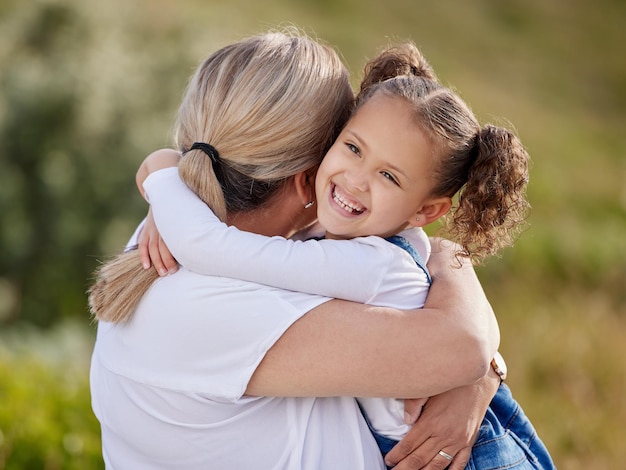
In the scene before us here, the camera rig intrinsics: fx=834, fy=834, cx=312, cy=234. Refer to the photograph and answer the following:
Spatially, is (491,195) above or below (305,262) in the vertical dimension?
above

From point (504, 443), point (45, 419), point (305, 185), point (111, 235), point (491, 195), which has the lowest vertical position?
point (111, 235)

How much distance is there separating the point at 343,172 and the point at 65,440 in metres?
1.90

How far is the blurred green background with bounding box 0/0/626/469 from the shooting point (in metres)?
4.30

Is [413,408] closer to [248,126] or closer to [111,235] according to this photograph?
[248,126]

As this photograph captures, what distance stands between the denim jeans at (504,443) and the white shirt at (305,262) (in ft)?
0.78

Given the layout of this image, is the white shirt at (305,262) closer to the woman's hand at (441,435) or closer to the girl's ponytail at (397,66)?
the woman's hand at (441,435)

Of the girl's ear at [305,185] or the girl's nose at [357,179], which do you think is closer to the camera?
the girl's nose at [357,179]

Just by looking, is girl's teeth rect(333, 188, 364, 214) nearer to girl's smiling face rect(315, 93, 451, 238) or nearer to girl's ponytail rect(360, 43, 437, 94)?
girl's smiling face rect(315, 93, 451, 238)

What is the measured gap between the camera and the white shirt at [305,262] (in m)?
2.10

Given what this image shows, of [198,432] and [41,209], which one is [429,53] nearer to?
[41,209]

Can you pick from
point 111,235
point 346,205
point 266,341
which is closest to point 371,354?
point 266,341

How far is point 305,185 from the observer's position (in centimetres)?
261

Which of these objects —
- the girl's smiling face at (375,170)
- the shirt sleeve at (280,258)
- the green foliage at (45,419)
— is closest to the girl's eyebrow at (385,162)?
the girl's smiling face at (375,170)

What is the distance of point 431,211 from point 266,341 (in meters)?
0.83
